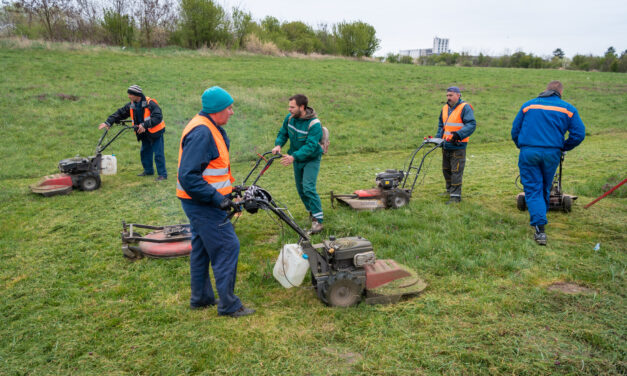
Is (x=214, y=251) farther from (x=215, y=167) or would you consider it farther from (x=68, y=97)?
(x=68, y=97)

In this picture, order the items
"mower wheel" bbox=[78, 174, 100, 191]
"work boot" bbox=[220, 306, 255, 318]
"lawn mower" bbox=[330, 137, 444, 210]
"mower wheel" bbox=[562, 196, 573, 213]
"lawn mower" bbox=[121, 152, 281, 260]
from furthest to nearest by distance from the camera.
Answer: "mower wheel" bbox=[78, 174, 100, 191] < "lawn mower" bbox=[330, 137, 444, 210] < "mower wheel" bbox=[562, 196, 573, 213] < "lawn mower" bbox=[121, 152, 281, 260] < "work boot" bbox=[220, 306, 255, 318]

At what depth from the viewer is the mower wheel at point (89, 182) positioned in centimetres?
807

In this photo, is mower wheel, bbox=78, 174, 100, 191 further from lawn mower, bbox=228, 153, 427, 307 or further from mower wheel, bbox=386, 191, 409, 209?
mower wheel, bbox=386, 191, 409, 209

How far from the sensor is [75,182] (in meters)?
8.02

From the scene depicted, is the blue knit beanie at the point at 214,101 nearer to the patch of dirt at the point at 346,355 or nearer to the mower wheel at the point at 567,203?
the patch of dirt at the point at 346,355

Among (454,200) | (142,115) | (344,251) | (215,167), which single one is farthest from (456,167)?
(142,115)

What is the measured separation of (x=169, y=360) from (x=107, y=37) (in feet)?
93.0

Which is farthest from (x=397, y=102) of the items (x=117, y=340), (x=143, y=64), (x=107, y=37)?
(x=107, y=37)

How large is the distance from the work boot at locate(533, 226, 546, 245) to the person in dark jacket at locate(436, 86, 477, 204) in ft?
6.22

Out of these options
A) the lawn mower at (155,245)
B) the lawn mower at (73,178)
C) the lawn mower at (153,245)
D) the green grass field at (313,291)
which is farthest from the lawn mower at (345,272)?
the lawn mower at (73,178)

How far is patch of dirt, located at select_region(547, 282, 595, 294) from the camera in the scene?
398 cm

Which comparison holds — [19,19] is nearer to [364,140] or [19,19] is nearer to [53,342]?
[364,140]

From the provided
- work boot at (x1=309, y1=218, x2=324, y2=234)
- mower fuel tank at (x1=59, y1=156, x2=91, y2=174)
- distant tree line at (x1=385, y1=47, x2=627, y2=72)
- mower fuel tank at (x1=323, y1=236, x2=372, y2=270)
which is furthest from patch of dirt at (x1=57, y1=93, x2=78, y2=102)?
distant tree line at (x1=385, y1=47, x2=627, y2=72)

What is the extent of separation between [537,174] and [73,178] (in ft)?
27.5
